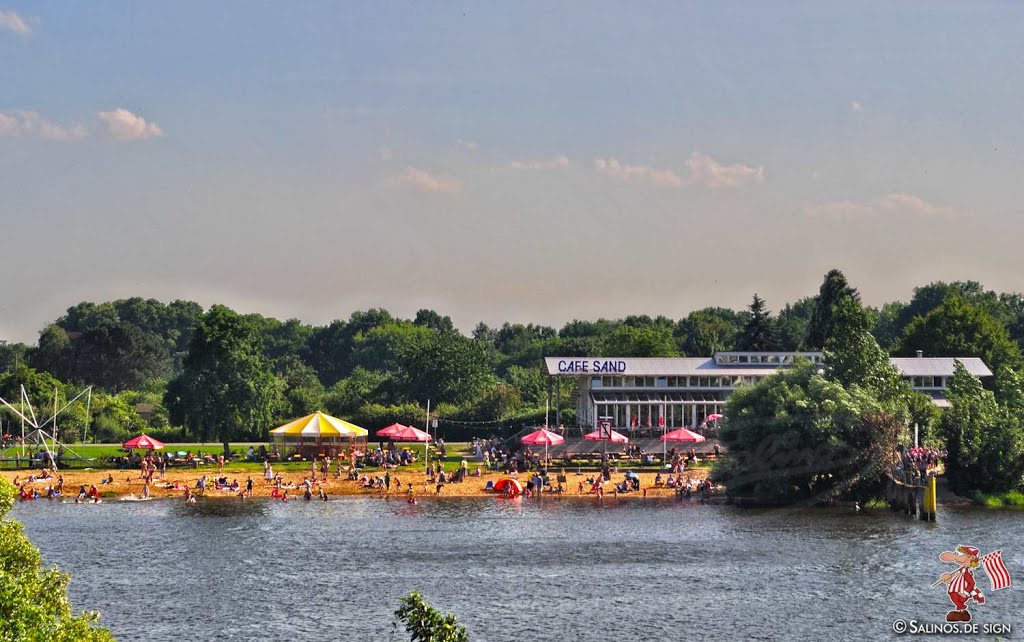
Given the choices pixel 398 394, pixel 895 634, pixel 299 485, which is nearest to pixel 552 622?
pixel 895 634

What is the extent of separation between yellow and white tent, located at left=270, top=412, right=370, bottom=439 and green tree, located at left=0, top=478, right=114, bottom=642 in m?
63.3

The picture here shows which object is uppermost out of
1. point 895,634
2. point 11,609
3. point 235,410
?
point 235,410

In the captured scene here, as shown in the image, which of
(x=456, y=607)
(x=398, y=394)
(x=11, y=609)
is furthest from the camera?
(x=398, y=394)

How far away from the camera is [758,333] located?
455ft

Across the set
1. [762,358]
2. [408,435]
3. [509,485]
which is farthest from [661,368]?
[509,485]

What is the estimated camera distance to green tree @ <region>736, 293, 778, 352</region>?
5433 inches

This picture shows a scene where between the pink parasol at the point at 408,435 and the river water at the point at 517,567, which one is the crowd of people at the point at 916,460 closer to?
the river water at the point at 517,567

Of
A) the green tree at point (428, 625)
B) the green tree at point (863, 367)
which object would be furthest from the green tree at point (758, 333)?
the green tree at point (428, 625)

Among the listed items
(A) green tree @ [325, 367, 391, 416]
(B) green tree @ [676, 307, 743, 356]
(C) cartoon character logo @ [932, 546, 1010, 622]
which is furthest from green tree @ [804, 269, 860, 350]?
(C) cartoon character logo @ [932, 546, 1010, 622]

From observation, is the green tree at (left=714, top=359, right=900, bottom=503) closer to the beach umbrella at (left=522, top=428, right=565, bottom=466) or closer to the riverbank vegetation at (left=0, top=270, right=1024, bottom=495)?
the riverbank vegetation at (left=0, top=270, right=1024, bottom=495)

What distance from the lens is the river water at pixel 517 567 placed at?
43250 mm

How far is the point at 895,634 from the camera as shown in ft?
137

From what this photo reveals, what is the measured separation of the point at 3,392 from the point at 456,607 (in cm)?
8291

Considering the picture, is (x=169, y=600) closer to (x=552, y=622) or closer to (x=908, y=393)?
(x=552, y=622)
